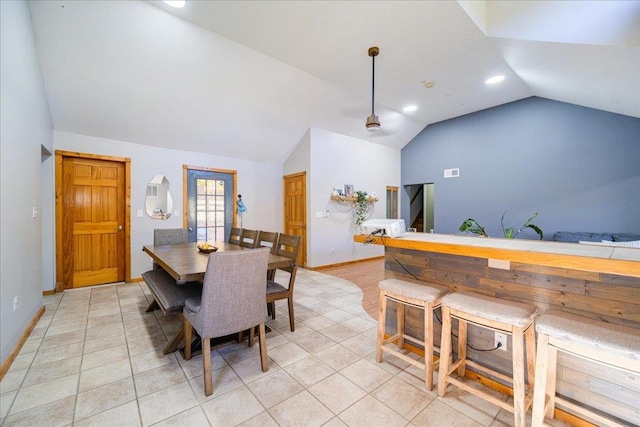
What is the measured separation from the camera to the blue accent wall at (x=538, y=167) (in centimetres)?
421

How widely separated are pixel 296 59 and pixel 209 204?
318 cm

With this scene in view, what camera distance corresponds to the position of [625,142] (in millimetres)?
4145

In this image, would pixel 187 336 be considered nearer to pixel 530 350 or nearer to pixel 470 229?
pixel 530 350

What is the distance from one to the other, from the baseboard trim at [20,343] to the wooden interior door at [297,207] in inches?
141

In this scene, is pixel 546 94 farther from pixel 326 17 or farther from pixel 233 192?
pixel 233 192

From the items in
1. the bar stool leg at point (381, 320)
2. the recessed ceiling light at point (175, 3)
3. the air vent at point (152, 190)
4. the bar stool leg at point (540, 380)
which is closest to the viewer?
the bar stool leg at point (540, 380)

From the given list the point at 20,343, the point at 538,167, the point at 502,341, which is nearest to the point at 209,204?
the point at 20,343

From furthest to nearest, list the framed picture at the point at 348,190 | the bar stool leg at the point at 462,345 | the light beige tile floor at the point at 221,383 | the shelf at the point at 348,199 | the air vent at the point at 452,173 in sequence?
the air vent at the point at 452,173, the framed picture at the point at 348,190, the shelf at the point at 348,199, the bar stool leg at the point at 462,345, the light beige tile floor at the point at 221,383

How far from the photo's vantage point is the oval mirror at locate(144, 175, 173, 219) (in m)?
4.49

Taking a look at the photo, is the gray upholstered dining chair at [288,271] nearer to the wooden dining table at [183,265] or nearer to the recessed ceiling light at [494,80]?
the wooden dining table at [183,265]

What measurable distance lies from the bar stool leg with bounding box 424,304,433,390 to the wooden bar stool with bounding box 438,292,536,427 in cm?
7

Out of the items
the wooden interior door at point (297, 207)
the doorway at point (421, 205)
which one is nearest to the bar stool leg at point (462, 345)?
the wooden interior door at point (297, 207)

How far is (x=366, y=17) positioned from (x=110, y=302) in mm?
4548

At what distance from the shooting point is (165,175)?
4.64 m
